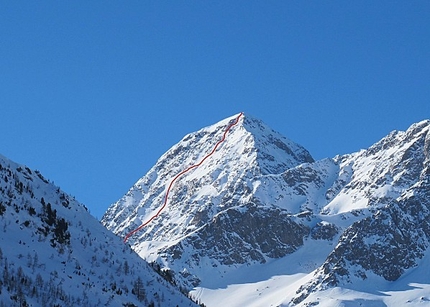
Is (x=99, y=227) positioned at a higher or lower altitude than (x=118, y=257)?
higher

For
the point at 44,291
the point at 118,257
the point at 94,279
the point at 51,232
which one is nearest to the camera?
the point at 44,291

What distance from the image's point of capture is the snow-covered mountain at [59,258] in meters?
40.0

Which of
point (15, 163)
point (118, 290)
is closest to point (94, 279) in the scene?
point (118, 290)

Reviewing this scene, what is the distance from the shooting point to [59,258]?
44.5 meters

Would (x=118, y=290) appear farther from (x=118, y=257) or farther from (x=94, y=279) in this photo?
(x=118, y=257)

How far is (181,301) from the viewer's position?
4928 cm

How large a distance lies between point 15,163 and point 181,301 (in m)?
14.9

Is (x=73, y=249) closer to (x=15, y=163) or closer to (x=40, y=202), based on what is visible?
(x=40, y=202)

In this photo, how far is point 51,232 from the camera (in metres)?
47.3

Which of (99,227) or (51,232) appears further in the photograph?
(99,227)

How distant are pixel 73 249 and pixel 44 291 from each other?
23.9ft

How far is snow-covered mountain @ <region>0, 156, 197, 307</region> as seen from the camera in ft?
131

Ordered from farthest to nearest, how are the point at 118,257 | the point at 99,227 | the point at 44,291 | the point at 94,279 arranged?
the point at 99,227
the point at 118,257
the point at 94,279
the point at 44,291

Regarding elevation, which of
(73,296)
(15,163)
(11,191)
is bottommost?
(73,296)
